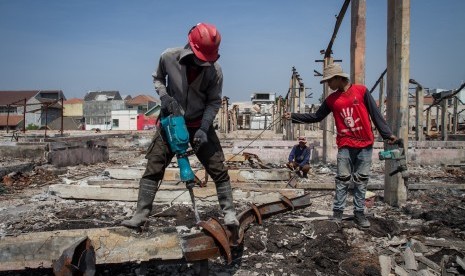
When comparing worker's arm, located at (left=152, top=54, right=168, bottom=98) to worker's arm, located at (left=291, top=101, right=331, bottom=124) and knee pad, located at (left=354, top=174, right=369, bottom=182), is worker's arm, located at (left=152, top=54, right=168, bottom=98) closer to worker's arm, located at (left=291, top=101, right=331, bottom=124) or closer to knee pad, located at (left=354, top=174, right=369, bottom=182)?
worker's arm, located at (left=291, top=101, right=331, bottom=124)

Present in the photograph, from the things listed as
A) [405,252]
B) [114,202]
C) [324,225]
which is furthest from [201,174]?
[405,252]

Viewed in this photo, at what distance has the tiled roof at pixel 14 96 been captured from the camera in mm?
60172

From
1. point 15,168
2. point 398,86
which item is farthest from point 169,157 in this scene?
point 15,168

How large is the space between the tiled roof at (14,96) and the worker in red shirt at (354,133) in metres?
65.3

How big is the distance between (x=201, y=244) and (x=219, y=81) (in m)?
1.57

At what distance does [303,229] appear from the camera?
15.1 ft

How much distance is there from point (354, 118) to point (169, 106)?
257cm

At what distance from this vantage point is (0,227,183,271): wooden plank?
8.88 ft

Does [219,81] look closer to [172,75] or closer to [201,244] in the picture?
[172,75]

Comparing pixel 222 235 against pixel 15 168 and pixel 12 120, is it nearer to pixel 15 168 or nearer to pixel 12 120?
pixel 15 168

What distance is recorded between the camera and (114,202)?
619cm

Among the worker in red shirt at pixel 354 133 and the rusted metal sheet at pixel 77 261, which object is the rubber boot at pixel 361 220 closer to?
the worker in red shirt at pixel 354 133

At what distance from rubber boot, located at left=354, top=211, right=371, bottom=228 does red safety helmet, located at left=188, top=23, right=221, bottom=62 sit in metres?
2.83

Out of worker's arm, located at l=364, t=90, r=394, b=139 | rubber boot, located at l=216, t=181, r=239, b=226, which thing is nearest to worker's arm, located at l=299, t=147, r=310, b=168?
worker's arm, located at l=364, t=90, r=394, b=139
